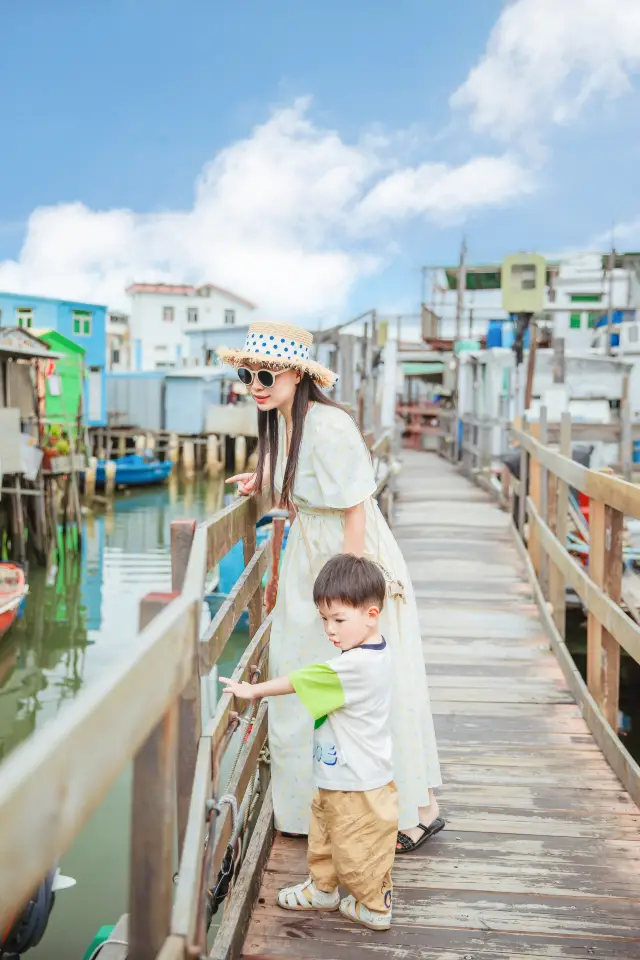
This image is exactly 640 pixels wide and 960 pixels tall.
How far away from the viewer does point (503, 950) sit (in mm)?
2312

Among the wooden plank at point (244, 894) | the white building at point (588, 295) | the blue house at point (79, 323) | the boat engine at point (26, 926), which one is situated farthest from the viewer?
the white building at point (588, 295)

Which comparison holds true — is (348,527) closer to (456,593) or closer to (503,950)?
(503,950)

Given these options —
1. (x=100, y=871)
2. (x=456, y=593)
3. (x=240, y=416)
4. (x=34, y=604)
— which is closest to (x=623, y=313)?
(x=240, y=416)

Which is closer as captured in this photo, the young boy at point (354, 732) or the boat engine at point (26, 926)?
the young boy at point (354, 732)

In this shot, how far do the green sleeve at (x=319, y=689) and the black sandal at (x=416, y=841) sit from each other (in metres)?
0.86

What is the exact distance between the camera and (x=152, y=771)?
1310 mm

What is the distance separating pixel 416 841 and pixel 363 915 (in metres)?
0.49

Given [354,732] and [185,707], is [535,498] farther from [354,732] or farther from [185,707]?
[185,707]

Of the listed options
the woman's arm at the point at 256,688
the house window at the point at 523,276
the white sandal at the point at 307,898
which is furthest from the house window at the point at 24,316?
the woman's arm at the point at 256,688

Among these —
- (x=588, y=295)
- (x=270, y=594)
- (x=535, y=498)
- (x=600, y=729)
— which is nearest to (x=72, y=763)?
(x=270, y=594)

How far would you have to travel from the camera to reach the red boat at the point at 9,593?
11258 millimetres

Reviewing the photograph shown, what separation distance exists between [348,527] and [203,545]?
2.40 ft

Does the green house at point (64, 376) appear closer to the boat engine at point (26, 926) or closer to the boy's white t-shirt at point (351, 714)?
the boat engine at point (26, 926)

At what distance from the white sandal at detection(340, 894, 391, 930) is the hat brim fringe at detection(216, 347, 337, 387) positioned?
1472mm
